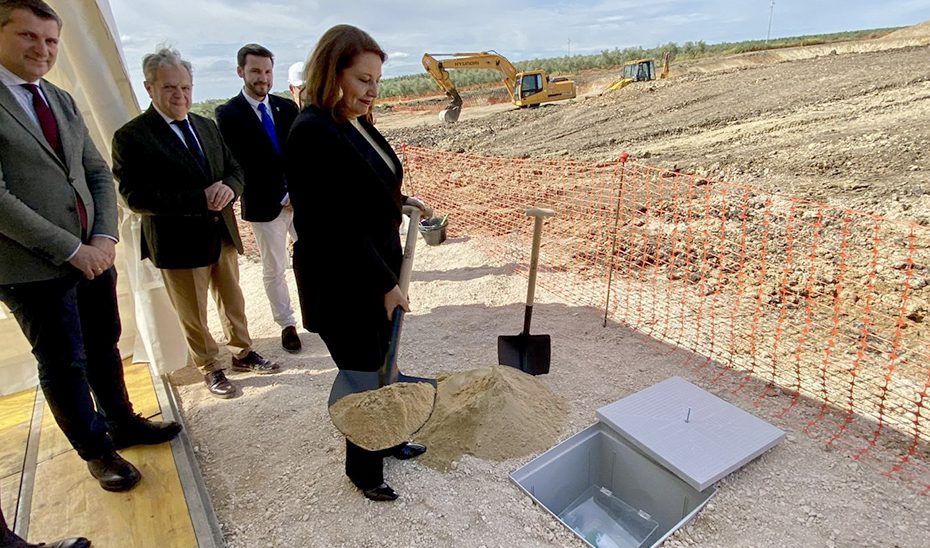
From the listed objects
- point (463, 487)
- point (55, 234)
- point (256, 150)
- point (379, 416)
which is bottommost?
point (463, 487)

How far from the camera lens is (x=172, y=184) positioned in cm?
270

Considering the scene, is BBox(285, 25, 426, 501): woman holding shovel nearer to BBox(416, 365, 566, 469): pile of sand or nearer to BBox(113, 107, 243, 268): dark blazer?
BBox(416, 365, 566, 469): pile of sand

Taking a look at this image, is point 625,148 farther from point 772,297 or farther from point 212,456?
point 212,456

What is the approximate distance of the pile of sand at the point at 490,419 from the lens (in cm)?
257

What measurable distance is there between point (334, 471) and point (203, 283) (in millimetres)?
1382

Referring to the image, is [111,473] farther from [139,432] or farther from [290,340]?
[290,340]

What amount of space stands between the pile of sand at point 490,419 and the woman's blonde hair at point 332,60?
167 cm

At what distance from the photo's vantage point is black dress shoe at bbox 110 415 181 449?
96.3 inches

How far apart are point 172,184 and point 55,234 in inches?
35.0

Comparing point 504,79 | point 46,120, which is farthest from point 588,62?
point 46,120

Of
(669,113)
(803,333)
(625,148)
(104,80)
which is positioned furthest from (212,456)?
(669,113)

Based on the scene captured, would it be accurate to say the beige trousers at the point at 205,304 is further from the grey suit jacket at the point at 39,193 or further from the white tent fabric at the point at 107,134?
the grey suit jacket at the point at 39,193

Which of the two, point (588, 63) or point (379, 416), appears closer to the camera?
point (379, 416)

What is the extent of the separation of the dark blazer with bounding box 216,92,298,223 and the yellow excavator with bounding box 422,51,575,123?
13221 mm
